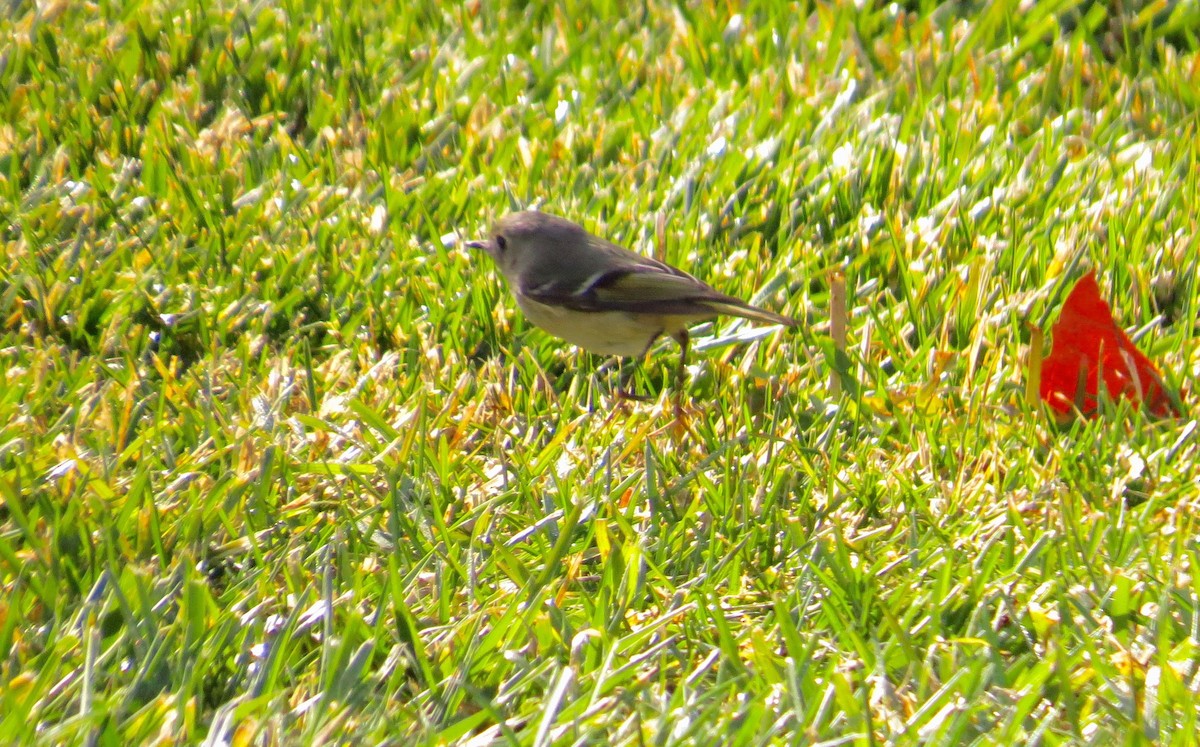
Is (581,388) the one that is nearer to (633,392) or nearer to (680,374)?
(633,392)

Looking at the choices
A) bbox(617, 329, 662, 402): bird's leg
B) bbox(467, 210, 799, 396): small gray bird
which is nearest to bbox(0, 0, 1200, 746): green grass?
bbox(617, 329, 662, 402): bird's leg

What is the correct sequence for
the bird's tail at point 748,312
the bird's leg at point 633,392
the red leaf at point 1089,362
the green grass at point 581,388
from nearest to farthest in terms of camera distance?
the green grass at point 581,388
the red leaf at point 1089,362
the bird's tail at point 748,312
the bird's leg at point 633,392

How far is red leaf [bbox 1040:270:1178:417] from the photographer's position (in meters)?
3.71

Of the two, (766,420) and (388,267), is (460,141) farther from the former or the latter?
(766,420)

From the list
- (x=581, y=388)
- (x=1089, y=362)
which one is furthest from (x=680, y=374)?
(x=1089, y=362)

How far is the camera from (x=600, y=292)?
4.09 meters

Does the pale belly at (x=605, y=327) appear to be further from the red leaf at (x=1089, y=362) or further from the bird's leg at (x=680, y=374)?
the red leaf at (x=1089, y=362)

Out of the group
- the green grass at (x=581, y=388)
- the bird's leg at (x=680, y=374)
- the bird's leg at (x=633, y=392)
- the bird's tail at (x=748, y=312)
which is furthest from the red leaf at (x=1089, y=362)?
the bird's leg at (x=633, y=392)

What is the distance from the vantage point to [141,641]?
2596 millimetres

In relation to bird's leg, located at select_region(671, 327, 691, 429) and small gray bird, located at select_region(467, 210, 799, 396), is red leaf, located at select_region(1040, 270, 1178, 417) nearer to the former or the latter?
small gray bird, located at select_region(467, 210, 799, 396)

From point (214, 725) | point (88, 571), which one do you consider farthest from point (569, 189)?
point (214, 725)

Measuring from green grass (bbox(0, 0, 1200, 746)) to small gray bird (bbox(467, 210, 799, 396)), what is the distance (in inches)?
5.9

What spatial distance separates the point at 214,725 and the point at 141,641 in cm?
30

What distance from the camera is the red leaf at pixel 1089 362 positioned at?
371 cm
